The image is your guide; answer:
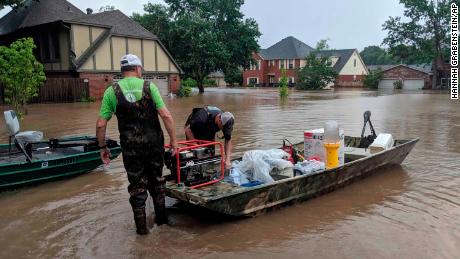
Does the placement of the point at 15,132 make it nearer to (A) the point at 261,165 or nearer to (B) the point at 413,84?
(A) the point at 261,165

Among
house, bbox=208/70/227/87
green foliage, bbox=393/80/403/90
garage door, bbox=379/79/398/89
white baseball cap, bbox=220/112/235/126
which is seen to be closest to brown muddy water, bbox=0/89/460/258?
white baseball cap, bbox=220/112/235/126

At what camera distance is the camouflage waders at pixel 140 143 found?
16.3 ft

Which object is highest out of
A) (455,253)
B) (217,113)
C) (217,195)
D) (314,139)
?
(217,113)

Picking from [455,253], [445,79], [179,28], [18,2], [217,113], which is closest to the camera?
[455,253]

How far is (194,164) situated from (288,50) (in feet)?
211

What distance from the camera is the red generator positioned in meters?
5.69

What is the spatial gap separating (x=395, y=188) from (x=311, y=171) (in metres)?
1.97

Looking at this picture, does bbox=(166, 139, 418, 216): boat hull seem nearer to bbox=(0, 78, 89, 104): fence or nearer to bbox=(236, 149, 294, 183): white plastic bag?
bbox=(236, 149, 294, 183): white plastic bag

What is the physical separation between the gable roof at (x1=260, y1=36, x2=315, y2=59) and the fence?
4410 cm

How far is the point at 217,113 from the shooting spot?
623 centimetres

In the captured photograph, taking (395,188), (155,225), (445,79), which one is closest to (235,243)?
(155,225)

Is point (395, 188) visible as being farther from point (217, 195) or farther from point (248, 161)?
point (217, 195)

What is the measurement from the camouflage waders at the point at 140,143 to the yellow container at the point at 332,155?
9.65ft

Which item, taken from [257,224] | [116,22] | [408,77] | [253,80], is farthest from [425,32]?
[257,224]
